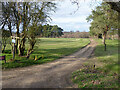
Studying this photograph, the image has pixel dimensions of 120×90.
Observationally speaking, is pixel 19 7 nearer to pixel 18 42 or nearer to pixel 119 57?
pixel 18 42

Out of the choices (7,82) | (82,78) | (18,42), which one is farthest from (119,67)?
(18,42)

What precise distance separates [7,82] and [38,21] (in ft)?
22.4

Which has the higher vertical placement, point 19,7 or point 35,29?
point 19,7

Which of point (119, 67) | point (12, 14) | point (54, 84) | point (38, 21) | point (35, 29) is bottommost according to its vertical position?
point (54, 84)

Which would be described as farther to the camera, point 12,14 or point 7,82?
point 12,14

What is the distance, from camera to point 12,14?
37.9 ft

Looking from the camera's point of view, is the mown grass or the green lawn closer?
the mown grass

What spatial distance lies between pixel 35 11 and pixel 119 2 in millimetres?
10306

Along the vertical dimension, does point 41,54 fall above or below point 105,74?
below

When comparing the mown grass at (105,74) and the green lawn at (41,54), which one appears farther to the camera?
the green lawn at (41,54)

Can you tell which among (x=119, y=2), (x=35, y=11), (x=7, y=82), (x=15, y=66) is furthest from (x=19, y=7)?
(x=119, y=2)

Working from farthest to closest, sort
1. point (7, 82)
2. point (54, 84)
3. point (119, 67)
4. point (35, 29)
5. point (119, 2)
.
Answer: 1. point (35, 29)
2. point (7, 82)
3. point (54, 84)
4. point (119, 2)
5. point (119, 67)

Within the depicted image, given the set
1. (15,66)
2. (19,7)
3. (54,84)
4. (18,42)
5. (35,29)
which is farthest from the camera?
(18,42)

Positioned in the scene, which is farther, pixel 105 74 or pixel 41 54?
pixel 41 54
